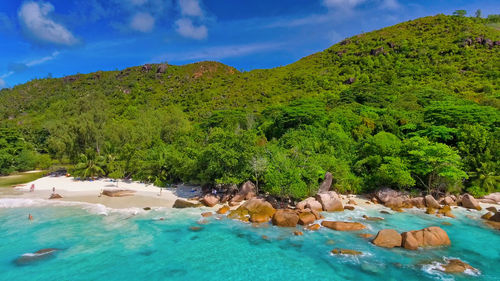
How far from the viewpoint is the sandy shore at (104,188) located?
3003cm

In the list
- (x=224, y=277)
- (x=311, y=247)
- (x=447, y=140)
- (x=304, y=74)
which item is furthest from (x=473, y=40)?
(x=224, y=277)

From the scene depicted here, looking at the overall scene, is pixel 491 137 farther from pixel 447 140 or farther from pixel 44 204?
pixel 44 204

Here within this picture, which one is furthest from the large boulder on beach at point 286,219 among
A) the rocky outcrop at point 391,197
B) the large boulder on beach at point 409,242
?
the rocky outcrop at point 391,197

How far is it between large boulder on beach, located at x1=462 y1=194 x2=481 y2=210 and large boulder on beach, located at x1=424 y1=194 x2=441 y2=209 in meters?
2.82

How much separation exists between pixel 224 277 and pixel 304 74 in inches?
4004

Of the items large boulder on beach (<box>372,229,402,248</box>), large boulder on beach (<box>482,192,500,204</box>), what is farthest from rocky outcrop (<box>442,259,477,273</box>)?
large boulder on beach (<box>482,192,500,204</box>)

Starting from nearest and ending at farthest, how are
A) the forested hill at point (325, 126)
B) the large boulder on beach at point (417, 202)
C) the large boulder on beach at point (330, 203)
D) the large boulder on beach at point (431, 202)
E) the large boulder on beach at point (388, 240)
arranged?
the large boulder on beach at point (388, 240) < the large boulder on beach at point (330, 203) < the large boulder on beach at point (431, 202) < the large boulder on beach at point (417, 202) < the forested hill at point (325, 126)

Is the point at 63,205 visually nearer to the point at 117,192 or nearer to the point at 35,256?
the point at 117,192

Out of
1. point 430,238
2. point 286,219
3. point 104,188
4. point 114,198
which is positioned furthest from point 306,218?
point 104,188

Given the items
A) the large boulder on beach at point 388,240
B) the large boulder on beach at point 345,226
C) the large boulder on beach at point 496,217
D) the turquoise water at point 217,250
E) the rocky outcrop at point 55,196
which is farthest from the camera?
the rocky outcrop at point 55,196

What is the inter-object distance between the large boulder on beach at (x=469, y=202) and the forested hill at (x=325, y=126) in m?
1.43

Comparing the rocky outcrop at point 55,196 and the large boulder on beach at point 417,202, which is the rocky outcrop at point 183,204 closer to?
the rocky outcrop at point 55,196

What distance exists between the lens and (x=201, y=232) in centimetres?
2105

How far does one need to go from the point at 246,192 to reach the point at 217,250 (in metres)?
10.8
